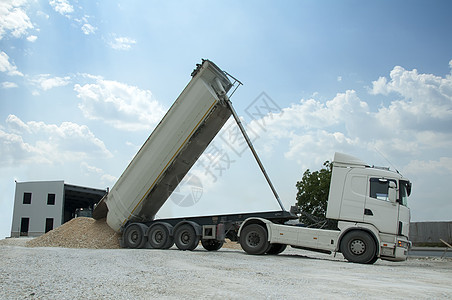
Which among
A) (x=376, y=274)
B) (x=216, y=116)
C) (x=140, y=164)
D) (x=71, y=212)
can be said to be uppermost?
(x=216, y=116)

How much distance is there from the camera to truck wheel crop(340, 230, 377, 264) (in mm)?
11016

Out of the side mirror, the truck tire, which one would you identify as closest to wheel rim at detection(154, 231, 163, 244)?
the truck tire

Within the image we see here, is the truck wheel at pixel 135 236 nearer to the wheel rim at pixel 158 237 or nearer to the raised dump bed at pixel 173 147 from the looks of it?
the raised dump bed at pixel 173 147

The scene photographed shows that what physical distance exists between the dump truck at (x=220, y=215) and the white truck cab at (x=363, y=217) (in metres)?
0.03

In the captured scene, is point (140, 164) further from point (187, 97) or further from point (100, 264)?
point (100, 264)

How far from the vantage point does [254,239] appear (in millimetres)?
12609

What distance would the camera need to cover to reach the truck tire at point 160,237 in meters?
14.0

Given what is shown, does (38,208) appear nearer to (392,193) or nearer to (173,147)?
(173,147)

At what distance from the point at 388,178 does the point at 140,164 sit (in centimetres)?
785

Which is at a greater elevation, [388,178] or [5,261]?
[388,178]

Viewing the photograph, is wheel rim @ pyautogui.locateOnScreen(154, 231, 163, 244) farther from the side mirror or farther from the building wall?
the building wall

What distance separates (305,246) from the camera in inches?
469

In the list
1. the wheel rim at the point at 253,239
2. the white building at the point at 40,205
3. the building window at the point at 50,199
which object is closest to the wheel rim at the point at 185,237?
the wheel rim at the point at 253,239

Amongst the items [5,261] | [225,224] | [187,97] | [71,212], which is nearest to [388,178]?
[225,224]
